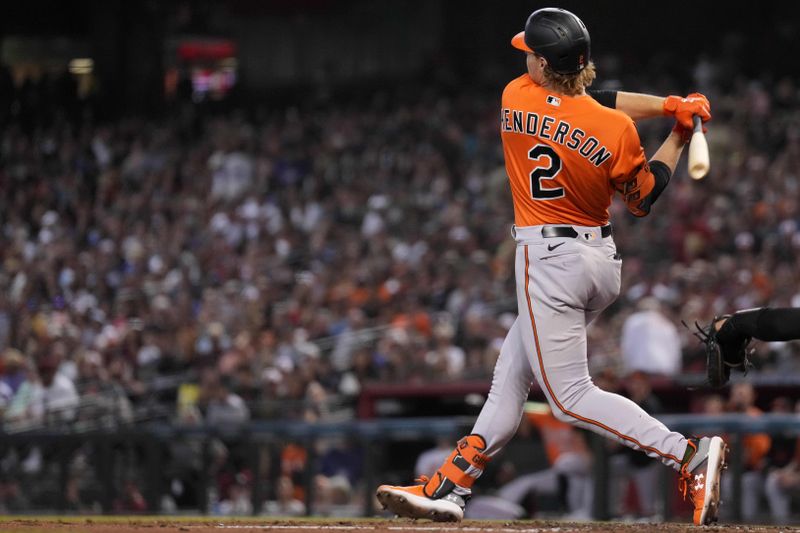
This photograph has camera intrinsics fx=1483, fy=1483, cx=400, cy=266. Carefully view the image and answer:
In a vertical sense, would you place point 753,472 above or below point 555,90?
below

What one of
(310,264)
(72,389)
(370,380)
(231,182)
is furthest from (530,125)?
(231,182)

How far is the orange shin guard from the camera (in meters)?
5.67

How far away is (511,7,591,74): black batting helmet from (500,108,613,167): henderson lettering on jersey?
7.9 inches

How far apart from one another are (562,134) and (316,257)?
12271 millimetres

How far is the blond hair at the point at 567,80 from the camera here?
5469 millimetres

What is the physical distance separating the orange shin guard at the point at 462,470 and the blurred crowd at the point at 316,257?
5516 millimetres

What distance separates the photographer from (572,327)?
5.45 meters

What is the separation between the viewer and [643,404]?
9773 millimetres

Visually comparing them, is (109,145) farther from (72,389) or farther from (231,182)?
(72,389)

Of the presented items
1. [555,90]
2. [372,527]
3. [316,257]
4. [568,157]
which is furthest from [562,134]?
[316,257]

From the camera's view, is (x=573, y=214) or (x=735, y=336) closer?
(x=573, y=214)

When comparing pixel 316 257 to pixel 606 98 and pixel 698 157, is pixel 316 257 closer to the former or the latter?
pixel 606 98

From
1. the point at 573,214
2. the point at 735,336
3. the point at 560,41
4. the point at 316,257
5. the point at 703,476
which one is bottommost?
the point at 316,257

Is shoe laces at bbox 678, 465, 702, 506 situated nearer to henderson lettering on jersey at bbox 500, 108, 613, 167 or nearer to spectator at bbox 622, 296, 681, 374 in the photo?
henderson lettering on jersey at bbox 500, 108, 613, 167
